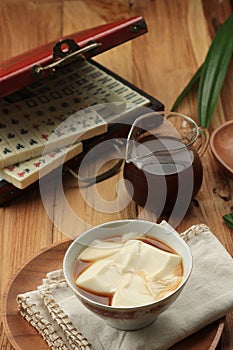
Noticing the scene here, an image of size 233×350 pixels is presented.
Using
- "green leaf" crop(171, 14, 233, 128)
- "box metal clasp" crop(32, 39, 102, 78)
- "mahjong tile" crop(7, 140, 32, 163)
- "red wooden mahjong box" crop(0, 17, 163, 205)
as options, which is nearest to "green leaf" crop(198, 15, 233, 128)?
"green leaf" crop(171, 14, 233, 128)

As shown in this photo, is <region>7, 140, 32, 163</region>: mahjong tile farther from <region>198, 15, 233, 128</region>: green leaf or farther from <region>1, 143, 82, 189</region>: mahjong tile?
<region>198, 15, 233, 128</region>: green leaf

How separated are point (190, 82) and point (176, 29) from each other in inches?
12.0

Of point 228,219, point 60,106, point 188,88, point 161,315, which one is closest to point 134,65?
point 188,88

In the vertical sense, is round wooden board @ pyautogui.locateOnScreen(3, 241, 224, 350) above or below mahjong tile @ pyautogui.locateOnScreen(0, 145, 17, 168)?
below

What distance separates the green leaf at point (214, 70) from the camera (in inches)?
67.5

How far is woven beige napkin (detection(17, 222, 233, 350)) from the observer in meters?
1.12

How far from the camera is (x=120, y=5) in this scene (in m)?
2.17

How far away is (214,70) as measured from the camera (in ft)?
6.00

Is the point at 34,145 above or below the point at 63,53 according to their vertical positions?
below

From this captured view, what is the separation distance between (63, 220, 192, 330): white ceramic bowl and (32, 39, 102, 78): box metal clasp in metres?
0.45

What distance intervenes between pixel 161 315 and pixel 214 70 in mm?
843

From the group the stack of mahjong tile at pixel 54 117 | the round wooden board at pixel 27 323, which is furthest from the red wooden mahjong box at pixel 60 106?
the round wooden board at pixel 27 323

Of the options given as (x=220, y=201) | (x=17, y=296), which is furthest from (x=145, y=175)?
(x=17, y=296)

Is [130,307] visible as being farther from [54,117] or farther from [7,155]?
[54,117]
